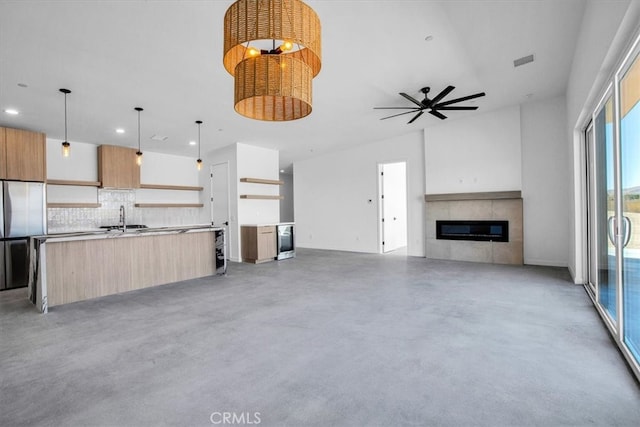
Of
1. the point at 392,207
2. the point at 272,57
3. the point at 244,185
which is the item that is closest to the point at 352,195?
the point at 392,207

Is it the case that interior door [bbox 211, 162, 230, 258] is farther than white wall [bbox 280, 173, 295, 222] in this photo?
No

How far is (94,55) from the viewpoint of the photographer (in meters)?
3.33

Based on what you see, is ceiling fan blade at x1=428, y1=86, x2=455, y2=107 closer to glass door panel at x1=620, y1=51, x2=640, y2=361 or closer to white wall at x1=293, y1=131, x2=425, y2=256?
glass door panel at x1=620, y1=51, x2=640, y2=361

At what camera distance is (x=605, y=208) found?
3225 millimetres

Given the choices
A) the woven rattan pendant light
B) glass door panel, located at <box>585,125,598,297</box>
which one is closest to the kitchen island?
the woven rattan pendant light

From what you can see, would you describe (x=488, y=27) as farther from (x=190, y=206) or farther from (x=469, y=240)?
(x=190, y=206)

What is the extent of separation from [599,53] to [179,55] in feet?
13.5

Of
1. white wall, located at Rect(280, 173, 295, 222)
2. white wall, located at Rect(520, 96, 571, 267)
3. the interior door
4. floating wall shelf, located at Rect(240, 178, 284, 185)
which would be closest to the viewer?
white wall, located at Rect(520, 96, 571, 267)

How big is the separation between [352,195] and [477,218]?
3.44 metres

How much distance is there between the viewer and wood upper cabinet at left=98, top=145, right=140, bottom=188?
22.1 feet

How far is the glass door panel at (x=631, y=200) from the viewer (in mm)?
2184

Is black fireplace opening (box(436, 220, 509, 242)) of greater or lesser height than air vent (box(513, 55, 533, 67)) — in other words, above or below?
below

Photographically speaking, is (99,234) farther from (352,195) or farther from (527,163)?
(527,163)

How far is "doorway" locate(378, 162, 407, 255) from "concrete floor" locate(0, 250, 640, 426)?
4.22 metres
